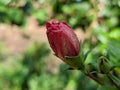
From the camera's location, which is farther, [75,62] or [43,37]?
[43,37]

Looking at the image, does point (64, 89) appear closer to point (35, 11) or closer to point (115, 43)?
point (35, 11)

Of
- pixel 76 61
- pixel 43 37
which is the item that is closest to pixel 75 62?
pixel 76 61

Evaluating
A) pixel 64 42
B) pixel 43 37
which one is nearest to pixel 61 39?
pixel 64 42

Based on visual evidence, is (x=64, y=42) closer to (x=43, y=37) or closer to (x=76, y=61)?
(x=76, y=61)

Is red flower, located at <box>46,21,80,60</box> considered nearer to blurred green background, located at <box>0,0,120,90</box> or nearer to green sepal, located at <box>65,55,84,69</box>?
green sepal, located at <box>65,55,84,69</box>

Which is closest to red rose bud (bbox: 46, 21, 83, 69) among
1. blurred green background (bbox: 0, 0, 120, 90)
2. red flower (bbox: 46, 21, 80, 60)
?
red flower (bbox: 46, 21, 80, 60)

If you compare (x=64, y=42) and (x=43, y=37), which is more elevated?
(x=64, y=42)

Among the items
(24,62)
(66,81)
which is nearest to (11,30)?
(24,62)
